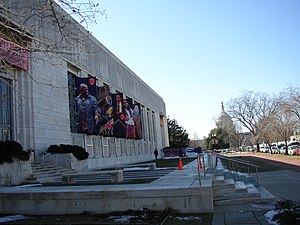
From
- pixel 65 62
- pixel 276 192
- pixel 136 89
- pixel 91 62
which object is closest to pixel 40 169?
pixel 65 62

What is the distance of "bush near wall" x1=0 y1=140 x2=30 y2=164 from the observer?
51.5 ft

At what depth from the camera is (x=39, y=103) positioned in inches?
901

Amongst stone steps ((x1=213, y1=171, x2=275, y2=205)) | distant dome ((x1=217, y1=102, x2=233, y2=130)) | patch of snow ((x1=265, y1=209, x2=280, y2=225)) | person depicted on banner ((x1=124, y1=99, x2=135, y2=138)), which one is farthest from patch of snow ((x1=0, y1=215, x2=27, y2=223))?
distant dome ((x1=217, y1=102, x2=233, y2=130))

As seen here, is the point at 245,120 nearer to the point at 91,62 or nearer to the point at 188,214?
the point at 91,62

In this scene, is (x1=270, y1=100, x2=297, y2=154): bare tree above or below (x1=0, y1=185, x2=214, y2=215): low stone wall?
above

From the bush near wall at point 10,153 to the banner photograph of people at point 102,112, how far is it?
12.0 m

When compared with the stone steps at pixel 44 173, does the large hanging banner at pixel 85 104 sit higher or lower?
higher

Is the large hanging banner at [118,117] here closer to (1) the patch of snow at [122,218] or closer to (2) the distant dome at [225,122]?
(1) the patch of snow at [122,218]

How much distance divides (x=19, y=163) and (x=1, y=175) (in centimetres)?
175

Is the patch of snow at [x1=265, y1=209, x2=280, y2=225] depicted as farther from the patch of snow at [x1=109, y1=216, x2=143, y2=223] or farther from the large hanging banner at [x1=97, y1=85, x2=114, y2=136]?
the large hanging banner at [x1=97, y1=85, x2=114, y2=136]

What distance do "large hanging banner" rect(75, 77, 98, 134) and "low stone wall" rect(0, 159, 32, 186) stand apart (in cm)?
1189

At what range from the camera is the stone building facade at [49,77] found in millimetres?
9930

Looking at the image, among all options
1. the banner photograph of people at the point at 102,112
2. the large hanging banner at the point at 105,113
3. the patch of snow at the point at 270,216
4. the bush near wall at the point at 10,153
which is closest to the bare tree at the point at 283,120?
the banner photograph of people at the point at 102,112

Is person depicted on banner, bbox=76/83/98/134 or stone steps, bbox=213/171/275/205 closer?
stone steps, bbox=213/171/275/205
